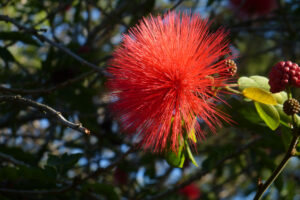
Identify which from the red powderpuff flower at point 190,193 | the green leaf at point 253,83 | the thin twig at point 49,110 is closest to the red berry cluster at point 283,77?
the green leaf at point 253,83

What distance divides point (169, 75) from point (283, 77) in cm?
57

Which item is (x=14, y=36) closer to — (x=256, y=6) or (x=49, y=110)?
(x=49, y=110)

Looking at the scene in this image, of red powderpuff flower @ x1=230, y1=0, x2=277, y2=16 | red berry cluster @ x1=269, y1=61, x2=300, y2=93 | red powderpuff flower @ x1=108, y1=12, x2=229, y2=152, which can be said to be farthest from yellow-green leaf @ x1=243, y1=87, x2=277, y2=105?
red powderpuff flower @ x1=230, y1=0, x2=277, y2=16

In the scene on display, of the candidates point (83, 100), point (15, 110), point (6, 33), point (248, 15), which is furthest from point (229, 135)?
point (6, 33)

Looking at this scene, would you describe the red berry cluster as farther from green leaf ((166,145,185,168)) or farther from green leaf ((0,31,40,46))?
green leaf ((0,31,40,46))

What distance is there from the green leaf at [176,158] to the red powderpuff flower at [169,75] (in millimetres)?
62

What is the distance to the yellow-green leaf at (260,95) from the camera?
1.55 meters

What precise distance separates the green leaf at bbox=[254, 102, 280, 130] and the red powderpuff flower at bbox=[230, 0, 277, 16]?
351 cm

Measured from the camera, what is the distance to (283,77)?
1550 millimetres

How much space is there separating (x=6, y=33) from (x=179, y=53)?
1451mm

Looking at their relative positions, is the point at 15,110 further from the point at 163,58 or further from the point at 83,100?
the point at 163,58

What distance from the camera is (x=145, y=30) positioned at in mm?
1821

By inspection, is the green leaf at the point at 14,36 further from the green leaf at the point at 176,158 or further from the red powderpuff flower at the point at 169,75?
the green leaf at the point at 176,158

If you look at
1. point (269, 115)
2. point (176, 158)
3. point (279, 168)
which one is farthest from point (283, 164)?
point (176, 158)
